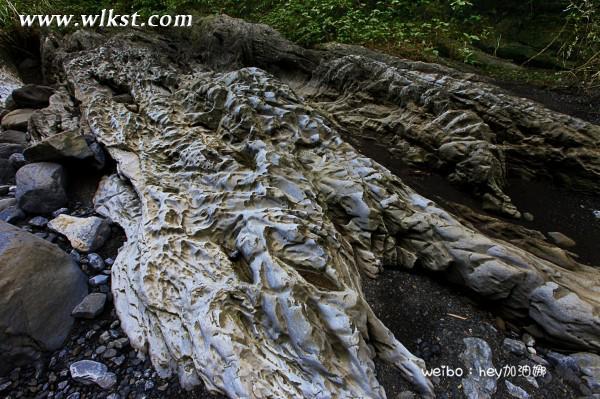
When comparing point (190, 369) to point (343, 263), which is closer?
point (190, 369)

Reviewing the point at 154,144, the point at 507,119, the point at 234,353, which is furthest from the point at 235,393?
the point at 507,119

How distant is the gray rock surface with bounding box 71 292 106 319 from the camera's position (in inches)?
88.0

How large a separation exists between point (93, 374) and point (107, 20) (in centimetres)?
845

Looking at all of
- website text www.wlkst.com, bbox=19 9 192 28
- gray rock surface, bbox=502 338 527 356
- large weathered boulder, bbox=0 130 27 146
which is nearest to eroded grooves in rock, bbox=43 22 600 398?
gray rock surface, bbox=502 338 527 356

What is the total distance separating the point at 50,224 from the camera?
300 cm

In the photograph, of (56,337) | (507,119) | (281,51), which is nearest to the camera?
(56,337)

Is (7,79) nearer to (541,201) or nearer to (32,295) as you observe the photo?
(32,295)

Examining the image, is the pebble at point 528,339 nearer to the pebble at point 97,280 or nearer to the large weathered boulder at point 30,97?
the pebble at point 97,280

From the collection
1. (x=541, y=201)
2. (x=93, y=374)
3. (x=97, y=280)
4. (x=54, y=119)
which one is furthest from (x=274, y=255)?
(x=54, y=119)

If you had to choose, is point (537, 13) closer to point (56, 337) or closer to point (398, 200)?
point (398, 200)

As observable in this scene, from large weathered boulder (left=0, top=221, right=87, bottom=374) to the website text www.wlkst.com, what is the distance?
260 inches

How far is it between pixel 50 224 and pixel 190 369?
2.08 m

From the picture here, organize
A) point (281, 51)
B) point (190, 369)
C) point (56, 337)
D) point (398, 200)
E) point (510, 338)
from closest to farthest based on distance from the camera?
1. point (190, 369)
2. point (56, 337)
3. point (510, 338)
4. point (398, 200)
5. point (281, 51)

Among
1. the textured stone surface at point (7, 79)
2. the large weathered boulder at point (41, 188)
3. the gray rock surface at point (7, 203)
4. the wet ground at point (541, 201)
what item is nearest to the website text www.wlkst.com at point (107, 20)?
the textured stone surface at point (7, 79)
